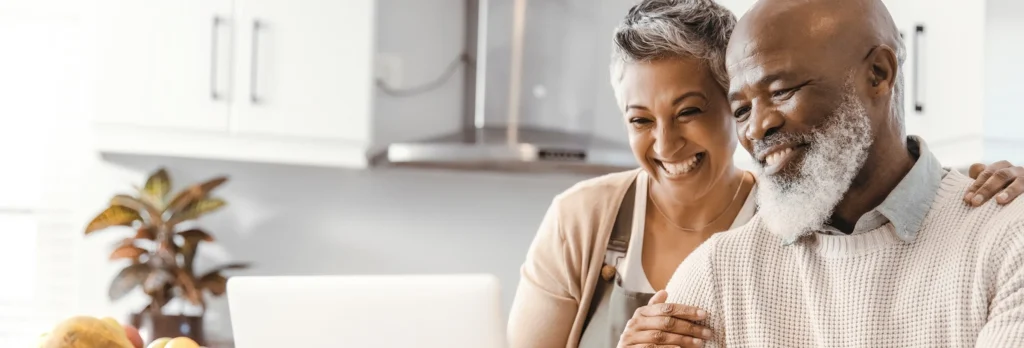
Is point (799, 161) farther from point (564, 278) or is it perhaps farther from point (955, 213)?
point (564, 278)

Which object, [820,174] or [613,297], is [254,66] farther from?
[820,174]

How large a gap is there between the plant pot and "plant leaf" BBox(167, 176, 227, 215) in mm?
301

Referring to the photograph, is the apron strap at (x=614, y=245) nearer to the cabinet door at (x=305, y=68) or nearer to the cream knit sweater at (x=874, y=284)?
the cream knit sweater at (x=874, y=284)

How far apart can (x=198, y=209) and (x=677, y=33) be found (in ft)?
5.78

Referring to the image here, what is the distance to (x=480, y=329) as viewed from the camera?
1.30 m

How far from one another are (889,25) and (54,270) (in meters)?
2.79

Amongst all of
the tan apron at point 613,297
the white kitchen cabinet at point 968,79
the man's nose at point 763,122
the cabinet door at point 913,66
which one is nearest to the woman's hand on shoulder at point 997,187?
the man's nose at point 763,122

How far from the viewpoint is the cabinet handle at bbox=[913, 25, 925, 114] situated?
2.72 m

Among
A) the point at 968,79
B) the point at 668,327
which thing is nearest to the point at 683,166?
the point at 668,327

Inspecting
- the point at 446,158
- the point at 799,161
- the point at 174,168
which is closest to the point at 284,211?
the point at 174,168

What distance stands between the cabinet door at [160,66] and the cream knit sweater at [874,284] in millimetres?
1904

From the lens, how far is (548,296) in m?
1.88

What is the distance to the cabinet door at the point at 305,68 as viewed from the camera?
2.99m

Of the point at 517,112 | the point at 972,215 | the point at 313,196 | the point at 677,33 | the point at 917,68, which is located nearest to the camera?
the point at 972,215
